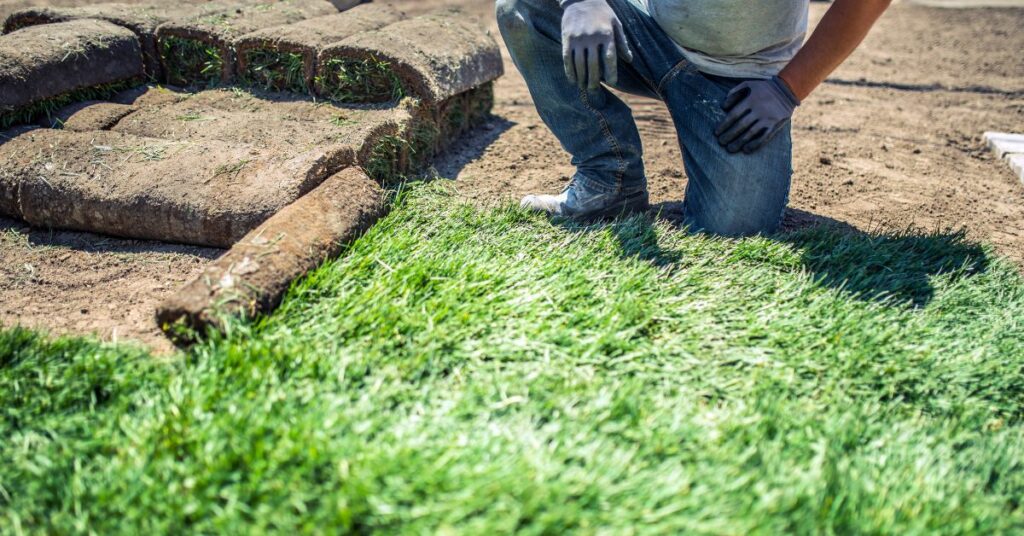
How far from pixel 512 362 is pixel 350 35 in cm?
232

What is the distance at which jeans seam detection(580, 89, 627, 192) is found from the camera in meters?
2.97

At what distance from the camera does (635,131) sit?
3.05 metres

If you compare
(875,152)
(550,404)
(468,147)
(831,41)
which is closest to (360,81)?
(468,147)

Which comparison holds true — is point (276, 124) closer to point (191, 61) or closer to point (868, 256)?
point (191, 61)

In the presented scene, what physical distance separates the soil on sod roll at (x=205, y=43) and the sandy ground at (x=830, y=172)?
1105 millimetres

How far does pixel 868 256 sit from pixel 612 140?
1.01 m

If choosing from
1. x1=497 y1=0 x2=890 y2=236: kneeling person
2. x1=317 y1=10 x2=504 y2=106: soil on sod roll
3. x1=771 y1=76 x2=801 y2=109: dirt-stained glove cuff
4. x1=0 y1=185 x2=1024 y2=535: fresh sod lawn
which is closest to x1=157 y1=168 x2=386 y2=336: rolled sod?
x1=0 y1=185 x2=1024 y2=535: fresh sod lawn

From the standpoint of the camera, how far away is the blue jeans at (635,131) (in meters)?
2.82

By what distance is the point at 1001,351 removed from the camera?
2.11 m

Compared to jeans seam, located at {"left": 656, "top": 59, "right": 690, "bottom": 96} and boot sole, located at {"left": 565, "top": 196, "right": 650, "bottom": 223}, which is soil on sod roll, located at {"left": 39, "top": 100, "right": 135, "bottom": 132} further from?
jeans seam, located at {"left": 656, "top": 59, "right": 690, "bottom": 96}

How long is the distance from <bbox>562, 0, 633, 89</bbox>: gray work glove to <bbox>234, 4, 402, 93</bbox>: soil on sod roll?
1350 mm

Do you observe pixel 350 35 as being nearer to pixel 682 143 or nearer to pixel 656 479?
pixel 682 143

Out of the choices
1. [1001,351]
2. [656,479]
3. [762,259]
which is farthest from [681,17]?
[656,479]

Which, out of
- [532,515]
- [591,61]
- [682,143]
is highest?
[591,61]
